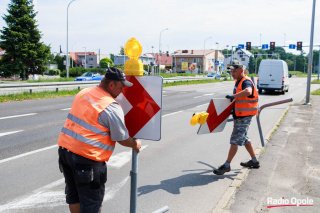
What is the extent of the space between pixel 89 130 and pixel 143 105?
0.58 meters

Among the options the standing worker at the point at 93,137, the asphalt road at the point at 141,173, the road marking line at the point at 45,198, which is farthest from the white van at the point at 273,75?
the standing worker at the point at 93,137

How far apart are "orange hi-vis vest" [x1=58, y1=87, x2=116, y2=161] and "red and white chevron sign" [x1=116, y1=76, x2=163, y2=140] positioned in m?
0.30

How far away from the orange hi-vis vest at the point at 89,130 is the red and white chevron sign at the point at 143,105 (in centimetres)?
30

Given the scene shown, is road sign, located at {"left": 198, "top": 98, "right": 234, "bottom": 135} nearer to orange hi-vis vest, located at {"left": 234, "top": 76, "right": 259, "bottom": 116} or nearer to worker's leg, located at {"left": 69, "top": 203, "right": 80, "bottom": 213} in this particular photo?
orange hi-vis vest, located at {"left": 234, "top": 76, "right": 259, "bottom": 116}

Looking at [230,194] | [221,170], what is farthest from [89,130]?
[221,170]

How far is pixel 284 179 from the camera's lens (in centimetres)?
487

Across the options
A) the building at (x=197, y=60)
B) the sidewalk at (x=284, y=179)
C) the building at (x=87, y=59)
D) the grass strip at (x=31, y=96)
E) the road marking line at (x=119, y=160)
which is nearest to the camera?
the sidewalk at (x=284, y=179)

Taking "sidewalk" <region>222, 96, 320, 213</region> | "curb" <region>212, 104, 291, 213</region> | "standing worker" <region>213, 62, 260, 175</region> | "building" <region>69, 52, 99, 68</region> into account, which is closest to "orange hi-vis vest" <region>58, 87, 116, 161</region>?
"curb" <region>212, 104, 291, 213</region>

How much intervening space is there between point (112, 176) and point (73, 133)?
8.39 feet

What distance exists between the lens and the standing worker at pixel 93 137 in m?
2.56

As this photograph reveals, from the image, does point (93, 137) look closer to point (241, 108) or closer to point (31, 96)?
point (241, 108)

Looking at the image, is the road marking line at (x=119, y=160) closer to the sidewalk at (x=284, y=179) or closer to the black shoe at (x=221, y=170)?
the black shoe at (x=221, y=170)

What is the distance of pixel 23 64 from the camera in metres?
43.0

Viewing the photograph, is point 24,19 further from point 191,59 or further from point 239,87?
point 191,59
